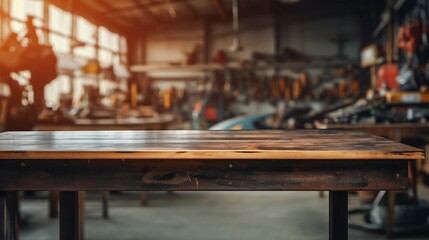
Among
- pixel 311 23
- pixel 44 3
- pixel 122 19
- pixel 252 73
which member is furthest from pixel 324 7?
pixel 44 3

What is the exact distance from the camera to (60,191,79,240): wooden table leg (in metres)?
1.97

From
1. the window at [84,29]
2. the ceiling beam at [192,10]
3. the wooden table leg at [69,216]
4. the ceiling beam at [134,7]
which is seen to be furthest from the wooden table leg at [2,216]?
the ceiling beam at [192,10]

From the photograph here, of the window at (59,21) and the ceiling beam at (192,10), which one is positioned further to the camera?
the ceiling beam at (192,10)

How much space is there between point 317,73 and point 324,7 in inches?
74.2

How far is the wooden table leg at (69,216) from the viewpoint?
6.45ft

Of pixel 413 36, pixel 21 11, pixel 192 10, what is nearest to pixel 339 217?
pixel 413 36

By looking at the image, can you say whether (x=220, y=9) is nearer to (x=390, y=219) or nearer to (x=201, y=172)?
(x=390, y=219)

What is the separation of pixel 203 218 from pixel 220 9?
896cm

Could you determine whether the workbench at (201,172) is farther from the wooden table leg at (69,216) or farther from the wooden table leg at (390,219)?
the wooden table leg at (390,219)

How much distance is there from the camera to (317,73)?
1254cm

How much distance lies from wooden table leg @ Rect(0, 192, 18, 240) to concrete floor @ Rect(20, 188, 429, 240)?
5.16ft

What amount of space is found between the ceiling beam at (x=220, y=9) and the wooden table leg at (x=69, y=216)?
32.9 ft

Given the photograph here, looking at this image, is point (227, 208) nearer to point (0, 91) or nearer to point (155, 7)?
point (0, 91)

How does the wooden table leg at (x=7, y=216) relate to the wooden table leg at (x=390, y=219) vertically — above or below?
above
